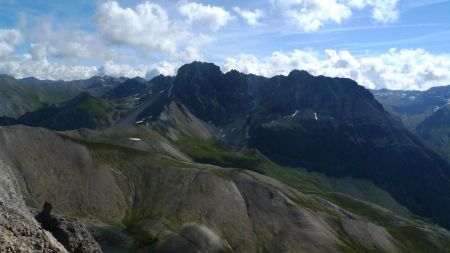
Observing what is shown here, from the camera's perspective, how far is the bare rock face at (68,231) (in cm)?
5419

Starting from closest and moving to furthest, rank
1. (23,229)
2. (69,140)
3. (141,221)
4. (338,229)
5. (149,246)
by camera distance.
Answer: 1. (23,229)
2. (149,246)
3. (141,221)
4. (338,229)
5. (69,140)

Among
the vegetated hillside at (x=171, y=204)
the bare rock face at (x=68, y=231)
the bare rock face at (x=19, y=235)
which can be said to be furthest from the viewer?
the vegetated hillside at (x=171, y=204)

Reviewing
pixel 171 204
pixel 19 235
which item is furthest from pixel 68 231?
pixel 171 204

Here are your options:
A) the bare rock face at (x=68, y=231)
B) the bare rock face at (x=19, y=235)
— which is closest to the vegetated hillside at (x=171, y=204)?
the bare rock face at (x=68, y=231)

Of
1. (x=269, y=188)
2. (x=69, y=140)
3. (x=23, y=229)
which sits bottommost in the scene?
(x=269, y=188)

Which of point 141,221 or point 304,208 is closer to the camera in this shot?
point 141,221

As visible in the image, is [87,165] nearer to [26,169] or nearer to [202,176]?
[26,169]

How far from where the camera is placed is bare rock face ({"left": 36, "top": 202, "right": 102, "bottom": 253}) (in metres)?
54.2

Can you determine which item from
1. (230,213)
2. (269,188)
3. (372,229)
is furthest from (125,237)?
(372,229)

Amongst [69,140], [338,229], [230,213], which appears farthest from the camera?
[69,140]

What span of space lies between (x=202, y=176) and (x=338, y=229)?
52.3 m

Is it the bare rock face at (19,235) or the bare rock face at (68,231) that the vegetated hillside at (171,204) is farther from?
the bare rock face at (19,235)

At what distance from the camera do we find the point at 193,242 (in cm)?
14662

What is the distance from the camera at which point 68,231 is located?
55156mm
